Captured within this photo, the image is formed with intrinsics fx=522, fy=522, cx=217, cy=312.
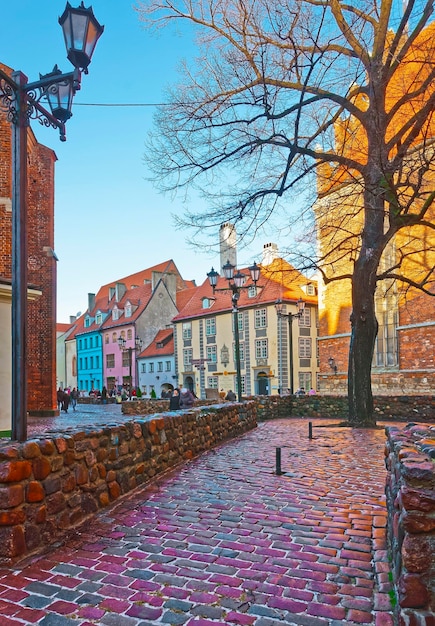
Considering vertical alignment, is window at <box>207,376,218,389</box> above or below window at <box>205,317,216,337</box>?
below

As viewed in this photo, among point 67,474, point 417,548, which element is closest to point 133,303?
point 67,474

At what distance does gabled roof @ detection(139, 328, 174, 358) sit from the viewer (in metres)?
55.1

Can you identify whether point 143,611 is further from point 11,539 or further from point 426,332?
point 426,332

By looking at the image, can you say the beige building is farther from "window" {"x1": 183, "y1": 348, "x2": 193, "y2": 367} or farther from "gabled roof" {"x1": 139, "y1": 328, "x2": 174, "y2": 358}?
"gabled roof" {"x1": 139, "y1": 328, "x2": 174, "y2": 358}

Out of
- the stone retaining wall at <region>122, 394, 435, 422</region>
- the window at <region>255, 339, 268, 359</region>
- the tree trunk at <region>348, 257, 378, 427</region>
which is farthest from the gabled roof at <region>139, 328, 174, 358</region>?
the tree trunk at <region>348, 257, 378, 427</region>

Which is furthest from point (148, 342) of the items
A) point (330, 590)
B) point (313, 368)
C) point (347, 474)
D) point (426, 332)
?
point (330, 590)

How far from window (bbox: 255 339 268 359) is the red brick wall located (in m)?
24.6

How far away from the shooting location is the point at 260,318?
1785 inches

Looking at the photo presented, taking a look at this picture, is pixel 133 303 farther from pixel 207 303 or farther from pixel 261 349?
pixel 261 349

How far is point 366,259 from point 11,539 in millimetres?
12119

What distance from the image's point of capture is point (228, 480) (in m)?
6.92

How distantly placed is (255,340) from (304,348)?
4.28 meters

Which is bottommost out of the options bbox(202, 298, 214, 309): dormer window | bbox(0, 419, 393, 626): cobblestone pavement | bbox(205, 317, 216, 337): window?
bbox(0, 419, 393, 626): cobblestone pavement

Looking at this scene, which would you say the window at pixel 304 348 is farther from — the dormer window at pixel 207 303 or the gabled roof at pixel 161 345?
the gabled roof at pixel 161 345
